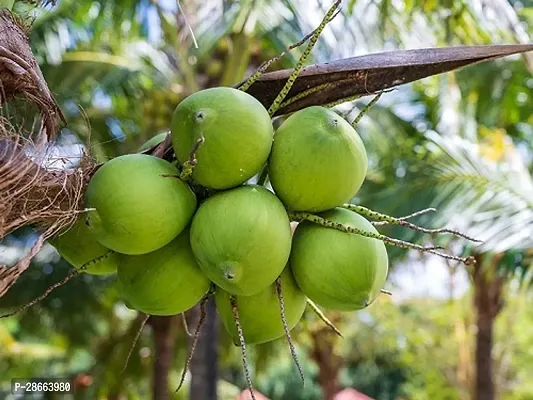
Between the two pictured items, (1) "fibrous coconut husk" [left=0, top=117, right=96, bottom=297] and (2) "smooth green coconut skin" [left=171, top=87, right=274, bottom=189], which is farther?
(2) "smooth green coconut skin" [left=171, top=87, right=274, bottom=189]

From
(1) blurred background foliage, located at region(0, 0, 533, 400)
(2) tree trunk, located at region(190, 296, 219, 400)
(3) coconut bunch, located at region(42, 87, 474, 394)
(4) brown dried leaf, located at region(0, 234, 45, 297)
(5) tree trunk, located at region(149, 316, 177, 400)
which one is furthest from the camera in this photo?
(5) tree trunk, located at region(149, 316, 177, 400)

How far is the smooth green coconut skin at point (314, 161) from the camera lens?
1022 mm

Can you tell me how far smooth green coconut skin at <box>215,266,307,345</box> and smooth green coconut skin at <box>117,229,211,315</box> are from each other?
63mm

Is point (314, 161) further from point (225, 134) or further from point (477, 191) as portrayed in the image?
point (477, 191)

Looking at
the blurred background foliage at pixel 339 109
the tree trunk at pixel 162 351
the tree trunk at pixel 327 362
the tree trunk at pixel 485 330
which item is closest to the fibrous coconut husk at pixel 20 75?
the blurred background foliage at pixel 339 109

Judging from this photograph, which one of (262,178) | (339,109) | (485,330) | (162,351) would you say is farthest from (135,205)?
(485,330)

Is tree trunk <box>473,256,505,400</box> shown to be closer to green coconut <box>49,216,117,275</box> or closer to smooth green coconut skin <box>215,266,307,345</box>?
smooth green coconut skin <box>215,266,307,345</box>

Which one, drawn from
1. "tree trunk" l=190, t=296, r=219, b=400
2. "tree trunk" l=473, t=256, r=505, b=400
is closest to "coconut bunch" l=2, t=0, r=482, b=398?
"tree trunk" l=190, t=296, r=219, b=400

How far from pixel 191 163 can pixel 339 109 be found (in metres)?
1.12

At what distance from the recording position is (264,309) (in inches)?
42.9

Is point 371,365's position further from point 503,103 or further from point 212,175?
point 212,175

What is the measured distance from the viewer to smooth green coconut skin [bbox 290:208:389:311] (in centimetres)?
103

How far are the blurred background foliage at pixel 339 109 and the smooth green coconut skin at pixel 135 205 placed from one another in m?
0.13

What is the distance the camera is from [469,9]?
2713 mm
